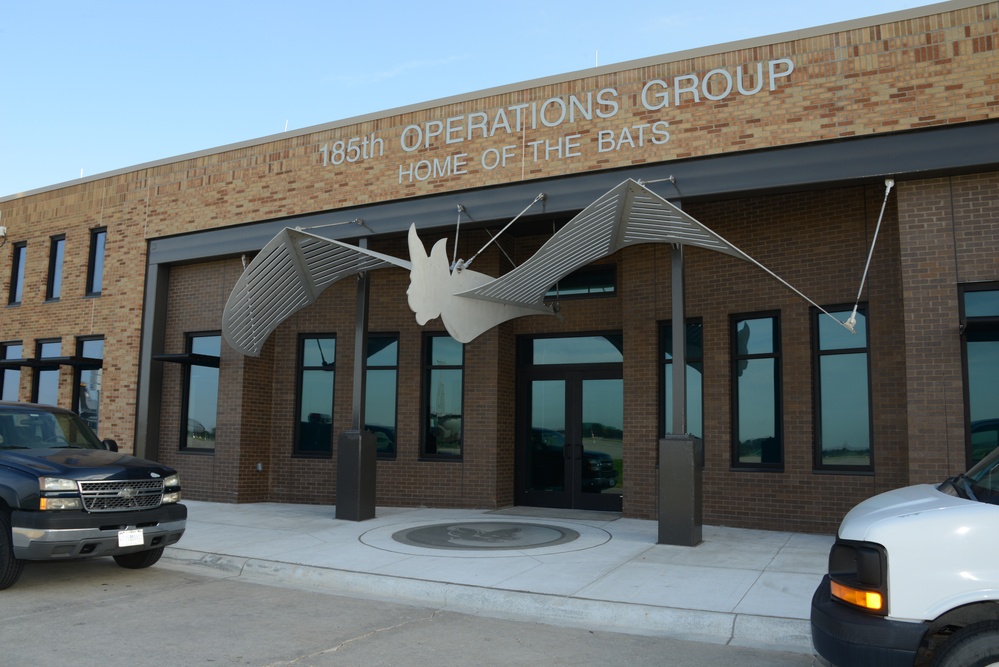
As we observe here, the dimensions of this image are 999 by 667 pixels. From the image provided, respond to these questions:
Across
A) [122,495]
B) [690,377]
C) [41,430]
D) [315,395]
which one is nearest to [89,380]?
[315,395]

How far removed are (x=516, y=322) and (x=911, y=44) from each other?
7636 mm

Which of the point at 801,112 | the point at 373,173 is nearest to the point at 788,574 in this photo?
the point at 801,112

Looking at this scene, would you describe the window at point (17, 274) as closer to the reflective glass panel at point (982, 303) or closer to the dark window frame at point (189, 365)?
the dark window frame at point (189, 365)

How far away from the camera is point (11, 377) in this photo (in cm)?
1891

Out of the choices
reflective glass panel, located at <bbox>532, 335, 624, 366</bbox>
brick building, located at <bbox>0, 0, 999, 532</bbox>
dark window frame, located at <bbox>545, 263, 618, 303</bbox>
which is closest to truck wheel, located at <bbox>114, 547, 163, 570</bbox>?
brick building, located at <bbox>0, 0, 999, 532</bbox>

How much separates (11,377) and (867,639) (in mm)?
19991

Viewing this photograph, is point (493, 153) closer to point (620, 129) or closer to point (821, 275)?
point (620, 129)

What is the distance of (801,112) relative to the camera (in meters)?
10.6

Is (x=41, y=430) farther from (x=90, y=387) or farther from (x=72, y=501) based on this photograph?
(x=90, y=387)

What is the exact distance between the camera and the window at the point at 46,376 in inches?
701

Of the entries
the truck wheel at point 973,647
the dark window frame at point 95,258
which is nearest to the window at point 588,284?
the dark window frame at point 95,258

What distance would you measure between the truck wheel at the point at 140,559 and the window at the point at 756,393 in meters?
8.17

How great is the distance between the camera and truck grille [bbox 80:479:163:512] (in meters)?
7.98

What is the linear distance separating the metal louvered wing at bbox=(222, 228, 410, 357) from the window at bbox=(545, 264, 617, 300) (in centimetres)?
357
